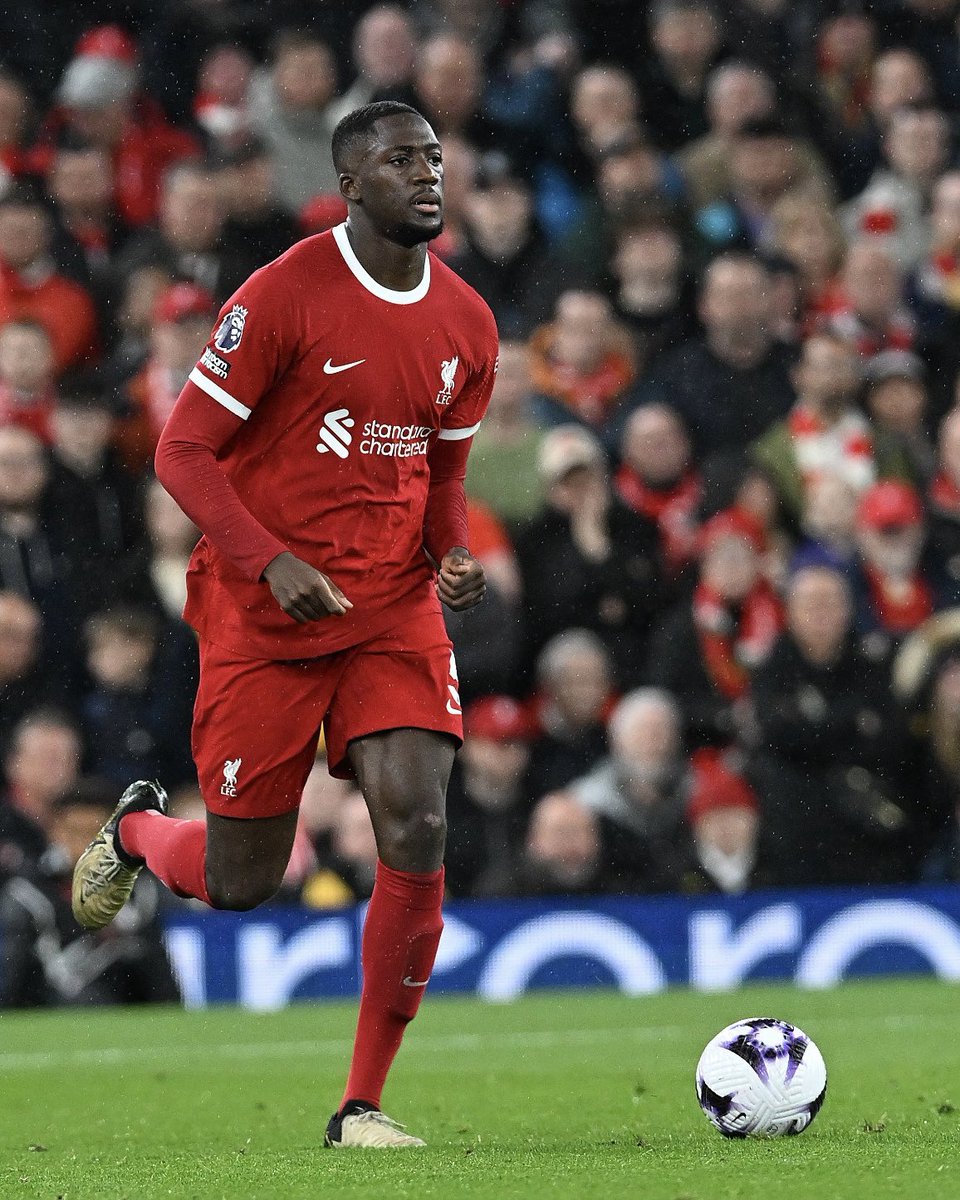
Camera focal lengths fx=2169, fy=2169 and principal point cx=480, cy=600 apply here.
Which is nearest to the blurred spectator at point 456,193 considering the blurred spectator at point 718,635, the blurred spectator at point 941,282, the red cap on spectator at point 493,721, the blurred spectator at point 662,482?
the blurred spectator at point 662,482

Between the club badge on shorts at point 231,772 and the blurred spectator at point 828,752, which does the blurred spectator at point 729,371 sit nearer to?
the blurred spectator at point 828,752

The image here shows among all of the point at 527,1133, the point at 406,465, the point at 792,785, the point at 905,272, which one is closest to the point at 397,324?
the point at 406,465

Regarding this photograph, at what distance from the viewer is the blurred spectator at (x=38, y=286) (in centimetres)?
1077

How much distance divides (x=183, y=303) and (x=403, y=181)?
5614mm

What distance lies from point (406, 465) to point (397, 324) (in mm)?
349

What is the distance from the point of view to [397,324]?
17.4 ft

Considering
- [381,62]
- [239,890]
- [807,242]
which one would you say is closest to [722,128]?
[807,242]

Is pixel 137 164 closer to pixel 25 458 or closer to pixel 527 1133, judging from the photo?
pixel 25 458

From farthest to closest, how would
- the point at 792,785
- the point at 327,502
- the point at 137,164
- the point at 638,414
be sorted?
the point at 137,164 → the point at 638,414 → the point at 792,785 → the point at 327,502

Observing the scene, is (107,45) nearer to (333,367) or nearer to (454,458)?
(454,458)

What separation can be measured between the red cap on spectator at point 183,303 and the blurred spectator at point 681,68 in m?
2.70

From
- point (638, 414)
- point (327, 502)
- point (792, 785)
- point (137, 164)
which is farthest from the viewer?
point (137, 164)

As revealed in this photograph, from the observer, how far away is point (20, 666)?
998 cm

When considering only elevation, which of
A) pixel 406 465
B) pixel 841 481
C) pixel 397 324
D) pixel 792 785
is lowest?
pixel 792 785
